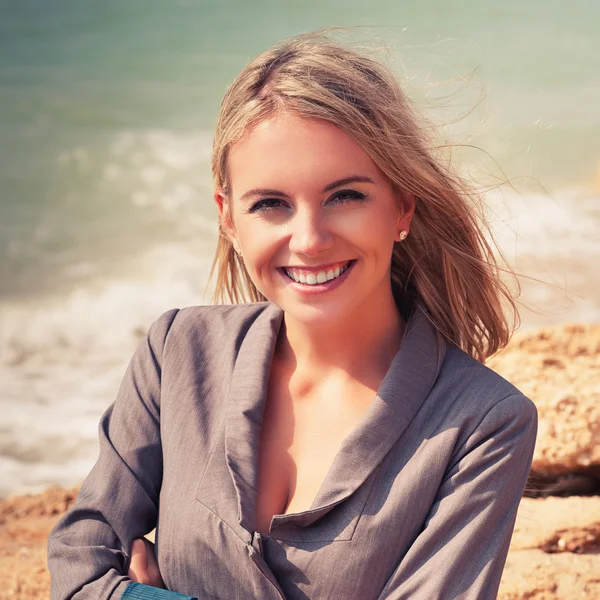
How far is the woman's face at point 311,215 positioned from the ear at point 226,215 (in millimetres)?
129

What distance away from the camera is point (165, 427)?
2504mm

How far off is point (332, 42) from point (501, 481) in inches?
45.4

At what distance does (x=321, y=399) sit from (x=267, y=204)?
21.7 inches

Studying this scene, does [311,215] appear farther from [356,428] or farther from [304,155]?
[356,428]

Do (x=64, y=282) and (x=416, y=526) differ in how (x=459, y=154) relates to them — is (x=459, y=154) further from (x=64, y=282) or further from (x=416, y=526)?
(x=64, y=282)

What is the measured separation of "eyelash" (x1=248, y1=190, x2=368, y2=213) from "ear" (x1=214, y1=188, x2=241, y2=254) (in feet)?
0.68

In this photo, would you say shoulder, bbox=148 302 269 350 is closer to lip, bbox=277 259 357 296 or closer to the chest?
the chest

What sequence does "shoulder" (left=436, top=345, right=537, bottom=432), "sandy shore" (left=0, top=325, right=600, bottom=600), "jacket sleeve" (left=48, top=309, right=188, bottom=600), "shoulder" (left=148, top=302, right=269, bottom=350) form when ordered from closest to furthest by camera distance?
"shoulder" (left=436, top=345, right=537, bottom=432), "jacket sleeve" (left=48, top=309, right=188, bottom=600), "shoulder" (left=148, top=302, right=269, bottom=350), "sandy shore" (left=0, top=325, right=600, bottom=600)

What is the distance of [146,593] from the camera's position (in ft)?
7.41

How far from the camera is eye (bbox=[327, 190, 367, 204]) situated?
2252 mm

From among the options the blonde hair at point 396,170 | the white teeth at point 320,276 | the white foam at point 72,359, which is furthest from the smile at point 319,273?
the white foam at point 72,359

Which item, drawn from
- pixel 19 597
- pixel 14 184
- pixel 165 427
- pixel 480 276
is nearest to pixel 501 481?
pixel 480 276

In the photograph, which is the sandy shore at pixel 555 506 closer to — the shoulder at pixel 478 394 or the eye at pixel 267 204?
the shoulder at pixel 478 394

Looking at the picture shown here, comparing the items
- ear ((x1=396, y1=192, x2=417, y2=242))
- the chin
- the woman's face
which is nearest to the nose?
the woman's face
